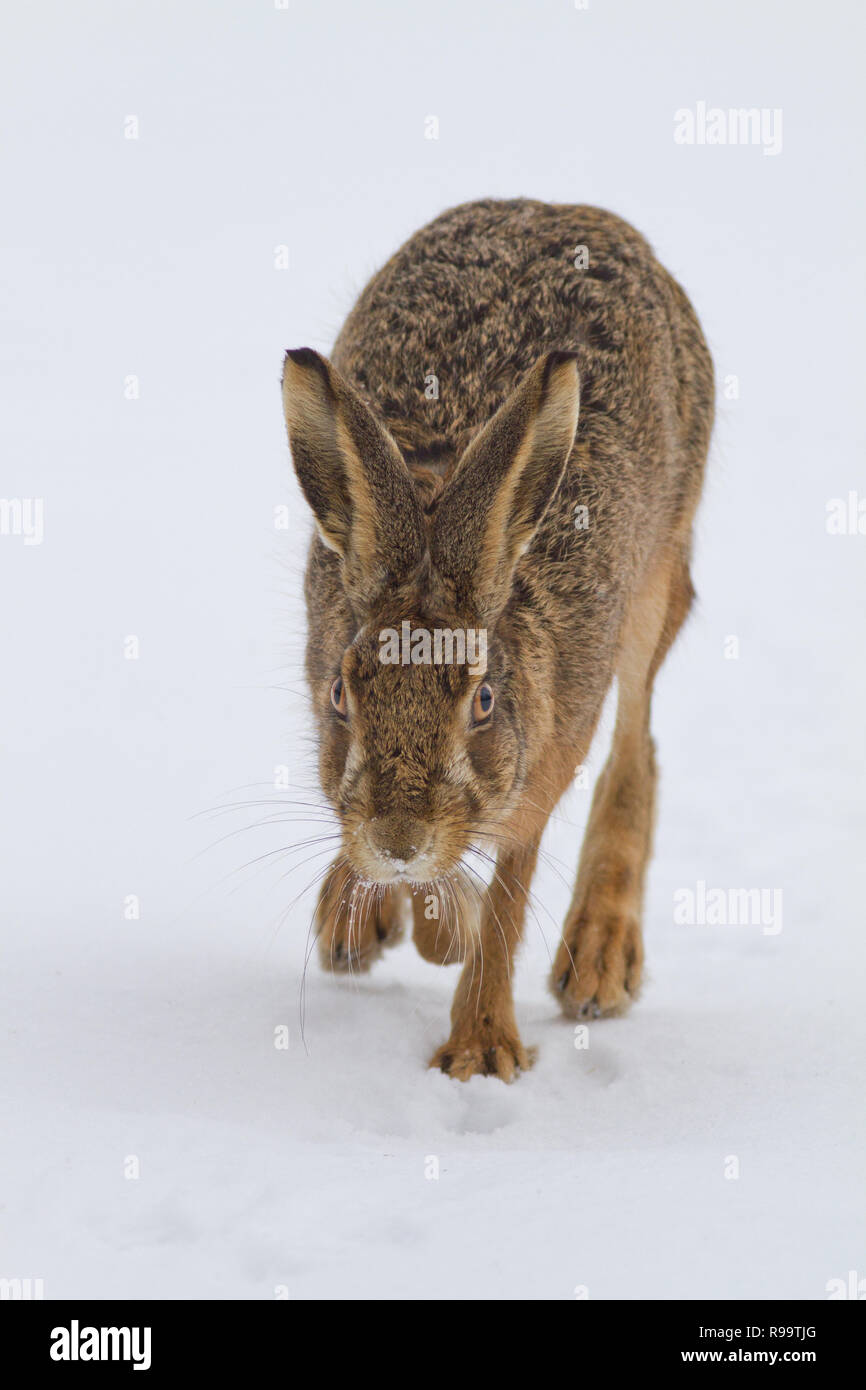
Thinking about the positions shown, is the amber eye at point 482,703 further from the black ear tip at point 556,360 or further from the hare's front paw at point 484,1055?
the hare's front paw at point 484,1055

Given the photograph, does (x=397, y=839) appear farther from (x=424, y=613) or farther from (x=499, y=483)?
(x=499, y=483)

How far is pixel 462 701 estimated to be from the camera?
5.74 metres

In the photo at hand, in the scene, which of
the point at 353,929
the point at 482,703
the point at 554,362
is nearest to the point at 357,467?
the point at 554,362

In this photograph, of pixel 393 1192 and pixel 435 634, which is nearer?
pixel 393 1192

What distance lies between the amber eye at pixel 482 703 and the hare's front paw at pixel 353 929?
6.70ft

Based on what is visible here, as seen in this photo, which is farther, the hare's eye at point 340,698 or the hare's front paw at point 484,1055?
the hare's front paw at point 484,1055

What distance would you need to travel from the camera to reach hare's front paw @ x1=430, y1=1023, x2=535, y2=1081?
6840 mm

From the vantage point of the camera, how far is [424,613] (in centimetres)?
596

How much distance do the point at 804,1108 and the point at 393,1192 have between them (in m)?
1.88

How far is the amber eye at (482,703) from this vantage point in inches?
233

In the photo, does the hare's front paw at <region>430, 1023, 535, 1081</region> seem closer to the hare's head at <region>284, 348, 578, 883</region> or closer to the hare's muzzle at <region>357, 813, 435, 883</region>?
the hare's head at <region>284, 348, 578, 883</region>

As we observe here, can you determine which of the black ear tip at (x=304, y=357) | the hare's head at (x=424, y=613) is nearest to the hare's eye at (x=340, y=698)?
the hare's head at (x=424, y=613)

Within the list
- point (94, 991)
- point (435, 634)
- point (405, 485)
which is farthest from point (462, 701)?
point (94, 991)

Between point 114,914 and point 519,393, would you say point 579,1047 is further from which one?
point 519,393
